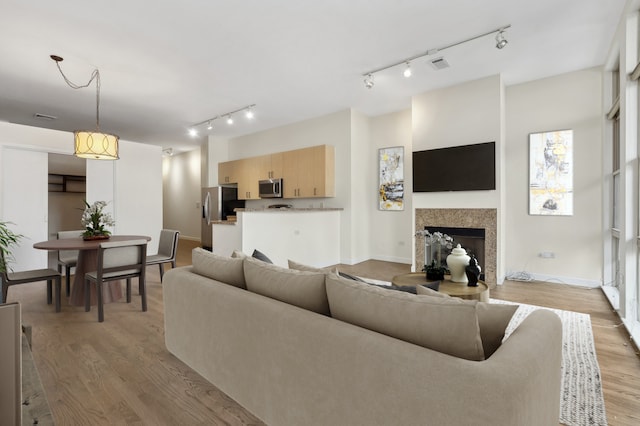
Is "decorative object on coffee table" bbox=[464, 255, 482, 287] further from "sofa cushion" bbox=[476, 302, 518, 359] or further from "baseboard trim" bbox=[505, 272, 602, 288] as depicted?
"baseboard trim" bbox=[505, 272, 602, 288]

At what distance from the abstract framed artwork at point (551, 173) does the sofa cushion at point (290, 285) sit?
4.27 meters

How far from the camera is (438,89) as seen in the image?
4.72m

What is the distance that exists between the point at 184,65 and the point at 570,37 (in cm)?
449

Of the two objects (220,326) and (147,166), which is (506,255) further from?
(147,166)

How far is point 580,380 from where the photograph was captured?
1.96m

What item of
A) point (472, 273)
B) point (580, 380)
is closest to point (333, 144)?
point (472, 273)

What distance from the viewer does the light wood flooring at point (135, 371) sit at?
5.44ft

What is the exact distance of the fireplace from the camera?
4398mm

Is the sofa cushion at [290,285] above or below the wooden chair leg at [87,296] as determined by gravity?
above

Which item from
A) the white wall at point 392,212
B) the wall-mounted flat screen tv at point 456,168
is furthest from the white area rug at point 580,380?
the white wall at point 392,212

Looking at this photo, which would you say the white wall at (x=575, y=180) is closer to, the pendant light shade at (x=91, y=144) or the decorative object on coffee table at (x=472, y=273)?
the decorative object on coffee table at (x=472, y=273)

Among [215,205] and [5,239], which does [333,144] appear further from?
[5,239]

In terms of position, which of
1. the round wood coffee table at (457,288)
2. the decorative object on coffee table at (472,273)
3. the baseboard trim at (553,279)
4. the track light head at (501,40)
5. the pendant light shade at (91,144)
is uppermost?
the track light head at (501,40)

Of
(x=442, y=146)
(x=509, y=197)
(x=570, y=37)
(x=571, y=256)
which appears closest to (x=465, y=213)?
(x=509, y=197)
